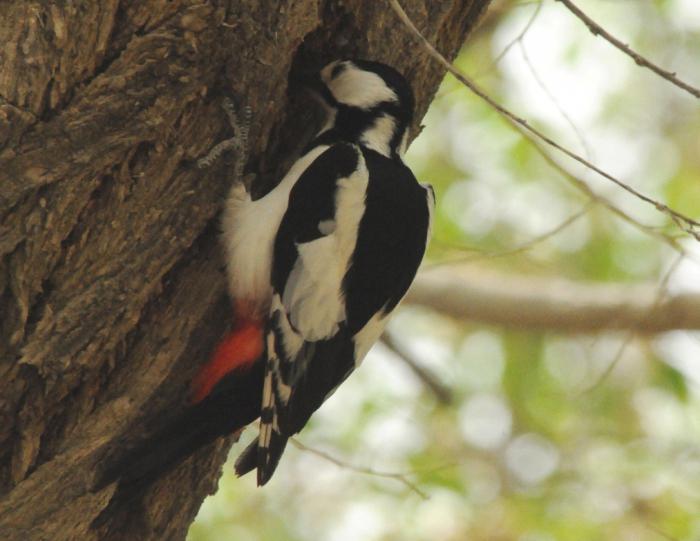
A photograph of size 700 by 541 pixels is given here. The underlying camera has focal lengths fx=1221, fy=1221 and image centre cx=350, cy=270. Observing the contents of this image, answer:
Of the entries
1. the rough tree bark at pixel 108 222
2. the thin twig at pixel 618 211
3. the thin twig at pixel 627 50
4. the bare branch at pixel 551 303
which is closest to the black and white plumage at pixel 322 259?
the rough tree bark at pixel 108 222

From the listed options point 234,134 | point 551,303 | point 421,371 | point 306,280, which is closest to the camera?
point 234,134

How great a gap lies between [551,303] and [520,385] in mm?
1410

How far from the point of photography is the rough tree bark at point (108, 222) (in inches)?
92.1

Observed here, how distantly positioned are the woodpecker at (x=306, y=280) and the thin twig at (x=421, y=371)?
259cm

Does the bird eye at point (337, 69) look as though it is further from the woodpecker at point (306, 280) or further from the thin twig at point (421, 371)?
the thin twig at point (421, 371)

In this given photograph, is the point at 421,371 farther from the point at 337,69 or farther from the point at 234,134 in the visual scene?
the point at 234,134

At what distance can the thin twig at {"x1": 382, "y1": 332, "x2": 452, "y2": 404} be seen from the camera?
215 inches

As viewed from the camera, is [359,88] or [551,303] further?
[551,303]

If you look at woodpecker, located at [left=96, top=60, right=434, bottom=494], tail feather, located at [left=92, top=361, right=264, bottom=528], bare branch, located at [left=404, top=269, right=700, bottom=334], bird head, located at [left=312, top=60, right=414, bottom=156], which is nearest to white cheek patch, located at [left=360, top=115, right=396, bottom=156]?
bird head, located at [left=312, top=60, right=414, bottom=156]

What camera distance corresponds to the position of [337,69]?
9.14 feet

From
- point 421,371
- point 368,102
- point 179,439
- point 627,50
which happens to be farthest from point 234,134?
point 421,371

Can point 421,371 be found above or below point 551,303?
below

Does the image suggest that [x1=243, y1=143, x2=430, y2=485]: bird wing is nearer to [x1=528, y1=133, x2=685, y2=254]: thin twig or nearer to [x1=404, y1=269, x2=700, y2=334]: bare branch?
[x1=528, y1=133, x2=685, y2=254]: thin twig

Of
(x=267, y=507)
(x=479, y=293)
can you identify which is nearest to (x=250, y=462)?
(x=479, y=293)
